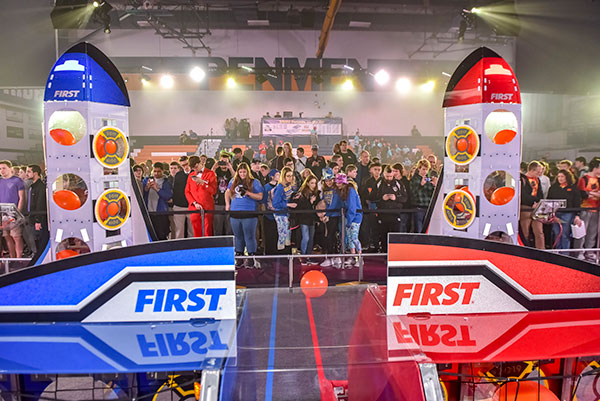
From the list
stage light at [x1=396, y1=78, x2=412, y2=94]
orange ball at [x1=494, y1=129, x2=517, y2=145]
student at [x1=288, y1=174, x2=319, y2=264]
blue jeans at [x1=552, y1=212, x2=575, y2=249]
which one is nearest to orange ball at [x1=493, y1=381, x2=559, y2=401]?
orange ball at [x1=494, y1=129, x2=517, y2=145]

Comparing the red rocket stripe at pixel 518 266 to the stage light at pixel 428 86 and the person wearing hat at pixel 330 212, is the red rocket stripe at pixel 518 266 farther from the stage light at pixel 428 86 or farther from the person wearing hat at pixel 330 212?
the stage light at pixel 428 86

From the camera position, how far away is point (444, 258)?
7.23ft

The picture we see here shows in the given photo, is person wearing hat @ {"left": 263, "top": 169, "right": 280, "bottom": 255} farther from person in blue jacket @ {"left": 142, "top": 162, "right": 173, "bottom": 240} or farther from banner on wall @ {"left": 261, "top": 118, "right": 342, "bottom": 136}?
banner on wall @ {"left": 261, "top": 118, "right": 342, "bottom": 136}

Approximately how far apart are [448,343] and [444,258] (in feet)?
1.60

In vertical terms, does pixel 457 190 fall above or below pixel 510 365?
above

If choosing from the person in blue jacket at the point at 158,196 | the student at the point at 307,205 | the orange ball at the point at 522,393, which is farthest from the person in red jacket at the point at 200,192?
the orange ball at the point at 522,393

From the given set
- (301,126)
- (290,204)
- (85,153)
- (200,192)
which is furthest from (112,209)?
(301,126)

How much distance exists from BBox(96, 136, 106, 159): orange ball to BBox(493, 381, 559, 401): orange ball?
3.92m

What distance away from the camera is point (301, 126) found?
709 inches

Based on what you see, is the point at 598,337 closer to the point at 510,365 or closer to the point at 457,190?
the point at 510,365

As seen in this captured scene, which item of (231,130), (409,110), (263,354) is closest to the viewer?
(263,354)

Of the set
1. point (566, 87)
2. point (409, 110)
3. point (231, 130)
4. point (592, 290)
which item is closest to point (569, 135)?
point (566, 87)

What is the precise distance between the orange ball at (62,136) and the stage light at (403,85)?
635 inches

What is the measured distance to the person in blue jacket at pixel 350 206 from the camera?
694cm
